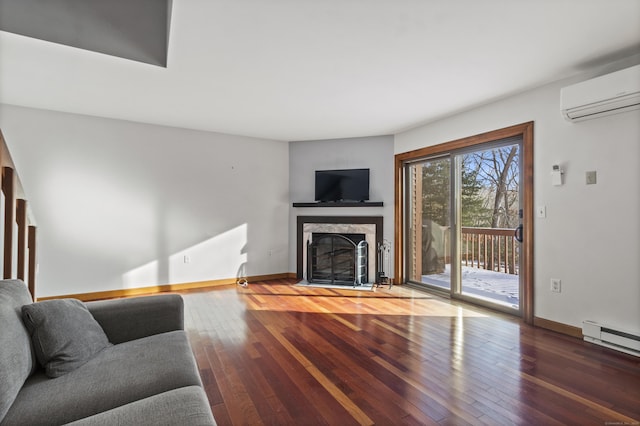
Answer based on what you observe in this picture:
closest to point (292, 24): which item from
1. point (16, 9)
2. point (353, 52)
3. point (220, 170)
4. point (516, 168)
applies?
point (353, 52)

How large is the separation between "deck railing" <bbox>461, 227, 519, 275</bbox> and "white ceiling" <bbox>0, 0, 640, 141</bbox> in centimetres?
152

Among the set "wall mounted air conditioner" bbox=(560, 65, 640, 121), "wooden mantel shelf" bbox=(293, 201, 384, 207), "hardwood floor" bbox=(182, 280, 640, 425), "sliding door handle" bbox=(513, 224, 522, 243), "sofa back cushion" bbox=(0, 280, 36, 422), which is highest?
"wall mounted air conditioner" bbox=(560, 65, 640, 121)

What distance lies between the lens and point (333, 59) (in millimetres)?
2531

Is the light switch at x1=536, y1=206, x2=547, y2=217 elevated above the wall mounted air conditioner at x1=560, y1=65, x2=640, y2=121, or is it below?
below

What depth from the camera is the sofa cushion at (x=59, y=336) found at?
52.7 inches

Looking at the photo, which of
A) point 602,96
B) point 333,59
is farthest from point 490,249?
Result: point 333,59

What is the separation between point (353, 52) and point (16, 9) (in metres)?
2.41

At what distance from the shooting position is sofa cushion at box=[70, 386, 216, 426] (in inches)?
35.8

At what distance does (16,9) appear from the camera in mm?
2203

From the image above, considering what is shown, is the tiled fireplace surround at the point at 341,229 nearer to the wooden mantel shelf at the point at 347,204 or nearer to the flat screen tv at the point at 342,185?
the wooden mantel shelf at the point at 347,204

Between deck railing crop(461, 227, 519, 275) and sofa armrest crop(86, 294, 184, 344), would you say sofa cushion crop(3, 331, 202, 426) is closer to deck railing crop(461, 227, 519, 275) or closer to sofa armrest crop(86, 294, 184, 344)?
sofa armrest crop(86, 294, 184, 344)

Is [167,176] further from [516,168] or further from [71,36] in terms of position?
[516,168]

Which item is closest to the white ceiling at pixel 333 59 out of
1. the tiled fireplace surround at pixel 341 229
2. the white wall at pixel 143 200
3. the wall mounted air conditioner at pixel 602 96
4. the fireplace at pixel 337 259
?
the wall mounted air conditioner at pixel 602 96

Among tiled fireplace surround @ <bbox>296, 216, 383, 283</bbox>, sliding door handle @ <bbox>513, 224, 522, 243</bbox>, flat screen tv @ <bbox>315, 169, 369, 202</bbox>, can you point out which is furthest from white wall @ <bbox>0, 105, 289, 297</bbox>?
sliding door handle @ <bbox>513, 224, 522, 243</bbox>
